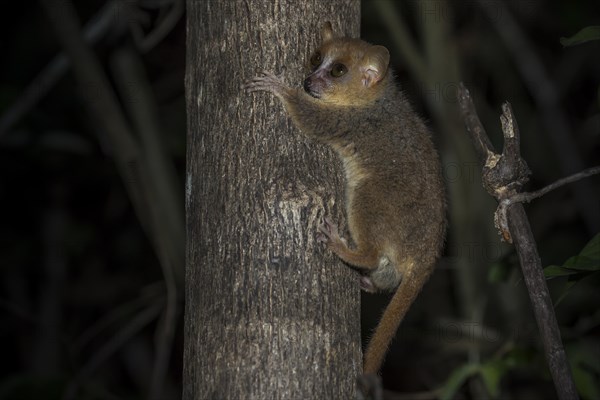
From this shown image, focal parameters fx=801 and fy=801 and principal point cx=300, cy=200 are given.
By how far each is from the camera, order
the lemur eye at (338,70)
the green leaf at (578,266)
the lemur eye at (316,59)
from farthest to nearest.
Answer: the lemur eye at (338,70)
the lemur eye at (316,59)
the green leaf at (578,266)

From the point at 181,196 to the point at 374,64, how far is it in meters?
3.00

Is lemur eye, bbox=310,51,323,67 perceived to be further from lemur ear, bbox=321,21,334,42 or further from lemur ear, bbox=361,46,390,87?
lemur ear, bbox=361,46,390,87

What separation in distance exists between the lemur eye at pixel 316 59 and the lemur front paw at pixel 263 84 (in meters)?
0.28

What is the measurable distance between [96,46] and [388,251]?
2.43m

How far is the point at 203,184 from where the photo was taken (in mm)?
2693

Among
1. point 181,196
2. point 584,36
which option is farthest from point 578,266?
point 181,196

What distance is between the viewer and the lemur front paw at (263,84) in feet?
8.96

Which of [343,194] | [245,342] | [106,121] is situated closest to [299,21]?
[343,194]

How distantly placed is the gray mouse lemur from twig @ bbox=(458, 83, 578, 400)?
2.18 ft

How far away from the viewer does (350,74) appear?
391 centimetres

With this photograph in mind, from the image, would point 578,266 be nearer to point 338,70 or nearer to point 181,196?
point 338,70

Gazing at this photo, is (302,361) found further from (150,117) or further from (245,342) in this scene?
(150,117)

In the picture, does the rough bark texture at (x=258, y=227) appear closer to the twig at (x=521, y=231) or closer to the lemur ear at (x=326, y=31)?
the lemur ear at (x=326, y=31)

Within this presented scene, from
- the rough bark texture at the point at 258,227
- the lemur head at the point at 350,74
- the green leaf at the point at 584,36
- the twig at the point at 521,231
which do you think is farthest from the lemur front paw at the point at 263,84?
the green leaf at the point at 584,36
